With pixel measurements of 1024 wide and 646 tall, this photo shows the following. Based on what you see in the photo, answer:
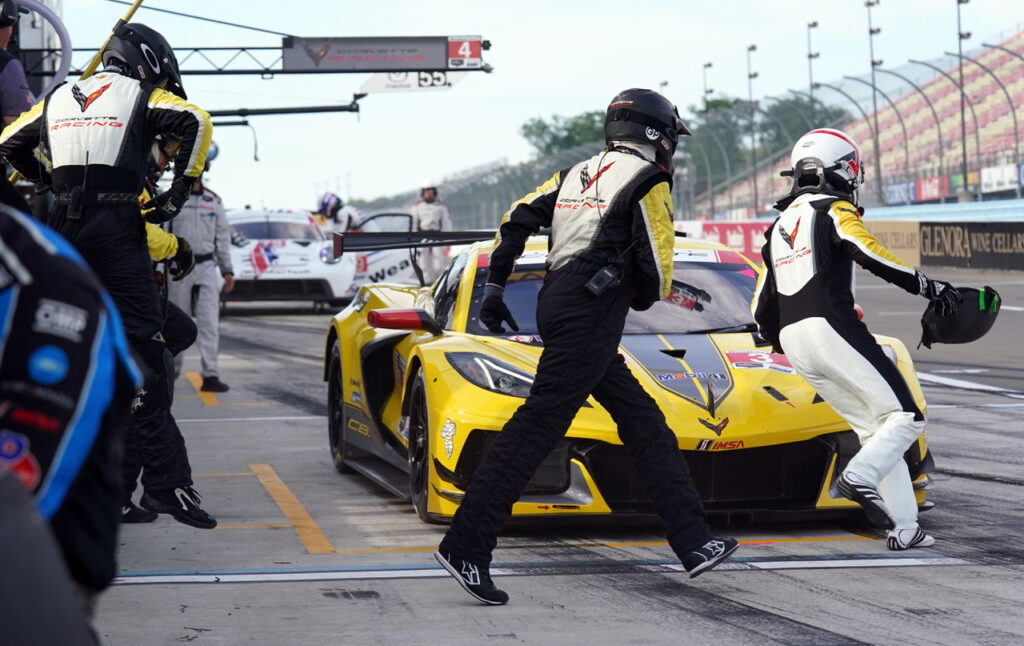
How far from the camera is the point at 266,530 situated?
6051mm

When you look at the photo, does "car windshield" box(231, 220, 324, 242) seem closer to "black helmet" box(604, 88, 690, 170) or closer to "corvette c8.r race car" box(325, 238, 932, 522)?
"corvette c8.r race car" box(325, 238, 932, 522)

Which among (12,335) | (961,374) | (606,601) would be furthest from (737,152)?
(12,335)

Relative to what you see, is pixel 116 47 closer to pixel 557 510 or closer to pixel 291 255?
pixel 557 510

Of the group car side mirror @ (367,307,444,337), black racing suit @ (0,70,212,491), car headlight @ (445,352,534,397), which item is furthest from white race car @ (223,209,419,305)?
black racing suit @ (0,70,212,491)

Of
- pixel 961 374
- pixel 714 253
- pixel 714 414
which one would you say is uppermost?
pixel 714 253

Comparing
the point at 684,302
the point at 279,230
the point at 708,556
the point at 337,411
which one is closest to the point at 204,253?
the point at 337,411

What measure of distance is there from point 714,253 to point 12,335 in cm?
550

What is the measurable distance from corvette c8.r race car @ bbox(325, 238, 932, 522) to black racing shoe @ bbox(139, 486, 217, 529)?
0.87 m

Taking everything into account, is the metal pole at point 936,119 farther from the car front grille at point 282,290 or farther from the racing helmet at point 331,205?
the car front grille at point 282,290

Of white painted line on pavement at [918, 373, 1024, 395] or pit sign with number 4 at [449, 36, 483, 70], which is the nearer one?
white painted line on pavement at [918, 373, 1024, 395]

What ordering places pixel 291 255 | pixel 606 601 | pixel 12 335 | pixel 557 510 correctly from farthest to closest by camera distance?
pixel 291 255, pixel 557 510, pixel 606 601, pixel 12 335

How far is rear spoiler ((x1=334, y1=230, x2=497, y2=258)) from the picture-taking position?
740 cm

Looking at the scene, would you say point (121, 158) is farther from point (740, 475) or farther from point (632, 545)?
point (740, 475)

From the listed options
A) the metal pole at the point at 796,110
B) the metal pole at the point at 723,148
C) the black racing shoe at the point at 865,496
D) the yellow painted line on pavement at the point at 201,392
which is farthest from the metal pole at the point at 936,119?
the black racing shoe at the point at 865,496
